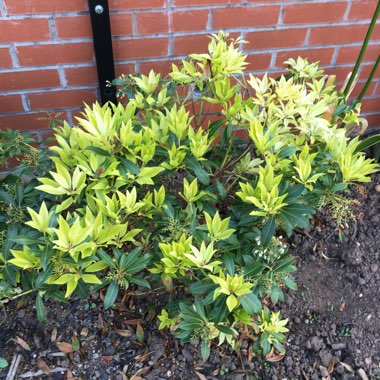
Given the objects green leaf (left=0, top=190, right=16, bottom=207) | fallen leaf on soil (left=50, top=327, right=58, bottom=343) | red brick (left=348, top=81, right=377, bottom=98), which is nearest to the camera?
green leaf (left=0, top=190, right=16, bottom=207)

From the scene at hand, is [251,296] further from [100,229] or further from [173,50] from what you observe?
[173,50]

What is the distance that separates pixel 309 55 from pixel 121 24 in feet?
3.33

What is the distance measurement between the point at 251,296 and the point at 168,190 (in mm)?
537

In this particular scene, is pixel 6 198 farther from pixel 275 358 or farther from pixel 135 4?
pixel 275 358

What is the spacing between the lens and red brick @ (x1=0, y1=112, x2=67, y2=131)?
2266mm

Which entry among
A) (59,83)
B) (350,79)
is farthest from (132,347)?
(350,79)

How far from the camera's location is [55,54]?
207cm

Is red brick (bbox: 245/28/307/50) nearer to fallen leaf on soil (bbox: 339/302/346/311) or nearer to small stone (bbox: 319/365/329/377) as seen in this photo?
fallen leaf on soil (bbox: 339/302/346/311)

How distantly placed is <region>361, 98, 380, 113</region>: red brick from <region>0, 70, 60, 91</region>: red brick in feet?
5.86

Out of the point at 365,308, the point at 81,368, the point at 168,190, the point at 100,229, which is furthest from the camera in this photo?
the point at 365,308

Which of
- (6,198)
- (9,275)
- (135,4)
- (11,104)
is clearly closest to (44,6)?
(135,4)

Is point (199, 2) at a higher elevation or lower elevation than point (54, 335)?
higher

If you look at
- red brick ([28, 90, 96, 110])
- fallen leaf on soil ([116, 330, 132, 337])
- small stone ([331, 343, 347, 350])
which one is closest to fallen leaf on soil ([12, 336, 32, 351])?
fallen leaf on soil ([116, 330, 132, 337])

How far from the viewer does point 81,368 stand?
74.0 inches
